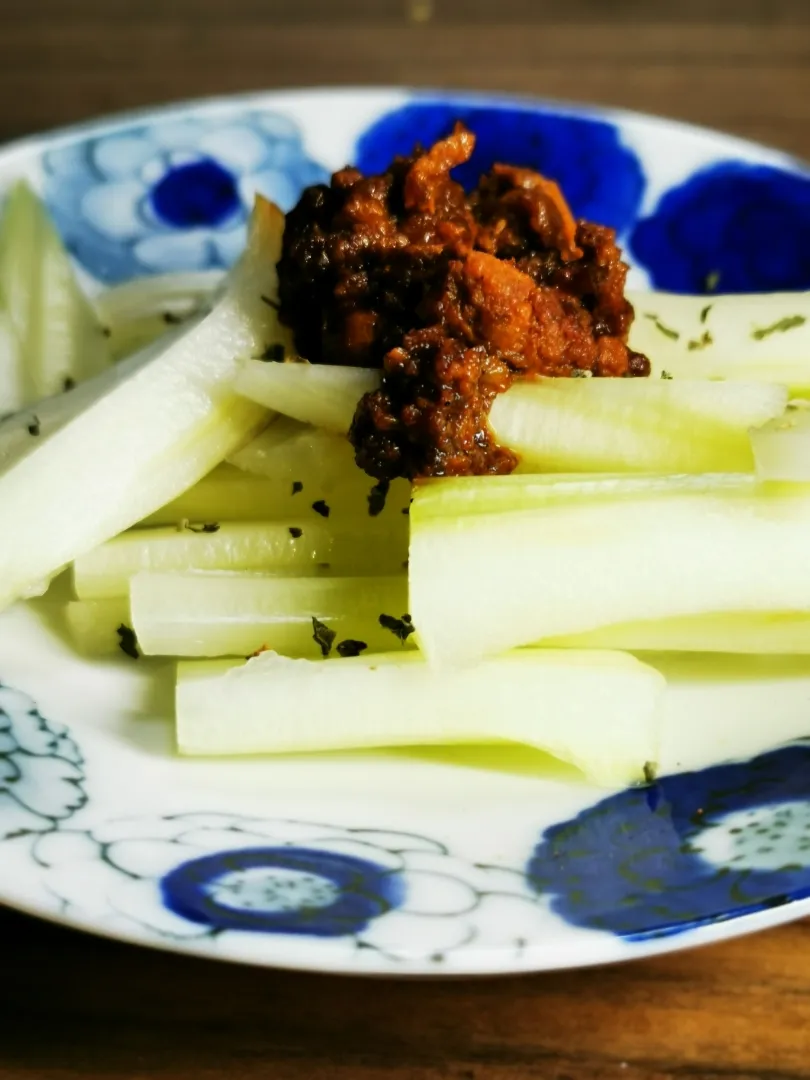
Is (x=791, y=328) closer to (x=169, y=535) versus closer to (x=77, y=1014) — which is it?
(x=169, y=535)

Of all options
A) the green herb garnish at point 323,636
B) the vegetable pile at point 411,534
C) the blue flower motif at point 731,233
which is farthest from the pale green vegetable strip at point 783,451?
the blue flower motif at point 731,233

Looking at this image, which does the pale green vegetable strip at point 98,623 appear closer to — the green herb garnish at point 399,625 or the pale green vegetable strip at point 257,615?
the pale green vegetable strip at point 257,615

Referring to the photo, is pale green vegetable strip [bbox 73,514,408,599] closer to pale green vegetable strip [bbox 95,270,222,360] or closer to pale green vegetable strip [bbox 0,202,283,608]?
pale green vegetable strip [bbox 0,202,283,608]

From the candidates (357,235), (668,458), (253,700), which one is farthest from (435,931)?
(357,235)

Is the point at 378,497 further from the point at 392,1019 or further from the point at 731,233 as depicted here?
the point at 731,233

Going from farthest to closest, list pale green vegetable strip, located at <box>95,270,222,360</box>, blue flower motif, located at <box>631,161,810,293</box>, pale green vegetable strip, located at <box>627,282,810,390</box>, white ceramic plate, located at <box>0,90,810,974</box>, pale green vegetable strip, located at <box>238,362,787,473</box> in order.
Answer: blue flower motif, located at <box>631,161,810,293</box>, pale green vegetable strip, located at <box>95,270,222,360</box>, pale green vegetable strip, located at <box>627,282,810,390</box>, pale green vegetable strip, located at <box>238,362,787,473</box>, white ceramic plate, located at <box>0,90,810,974</box>

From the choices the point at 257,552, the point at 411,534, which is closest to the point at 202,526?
the point at 257,552

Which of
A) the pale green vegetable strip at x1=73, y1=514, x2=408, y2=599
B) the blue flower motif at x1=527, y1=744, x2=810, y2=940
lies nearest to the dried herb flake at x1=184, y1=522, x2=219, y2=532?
the pale green vegetable strip at x1=73, y1=514, x2=408, y2=599
